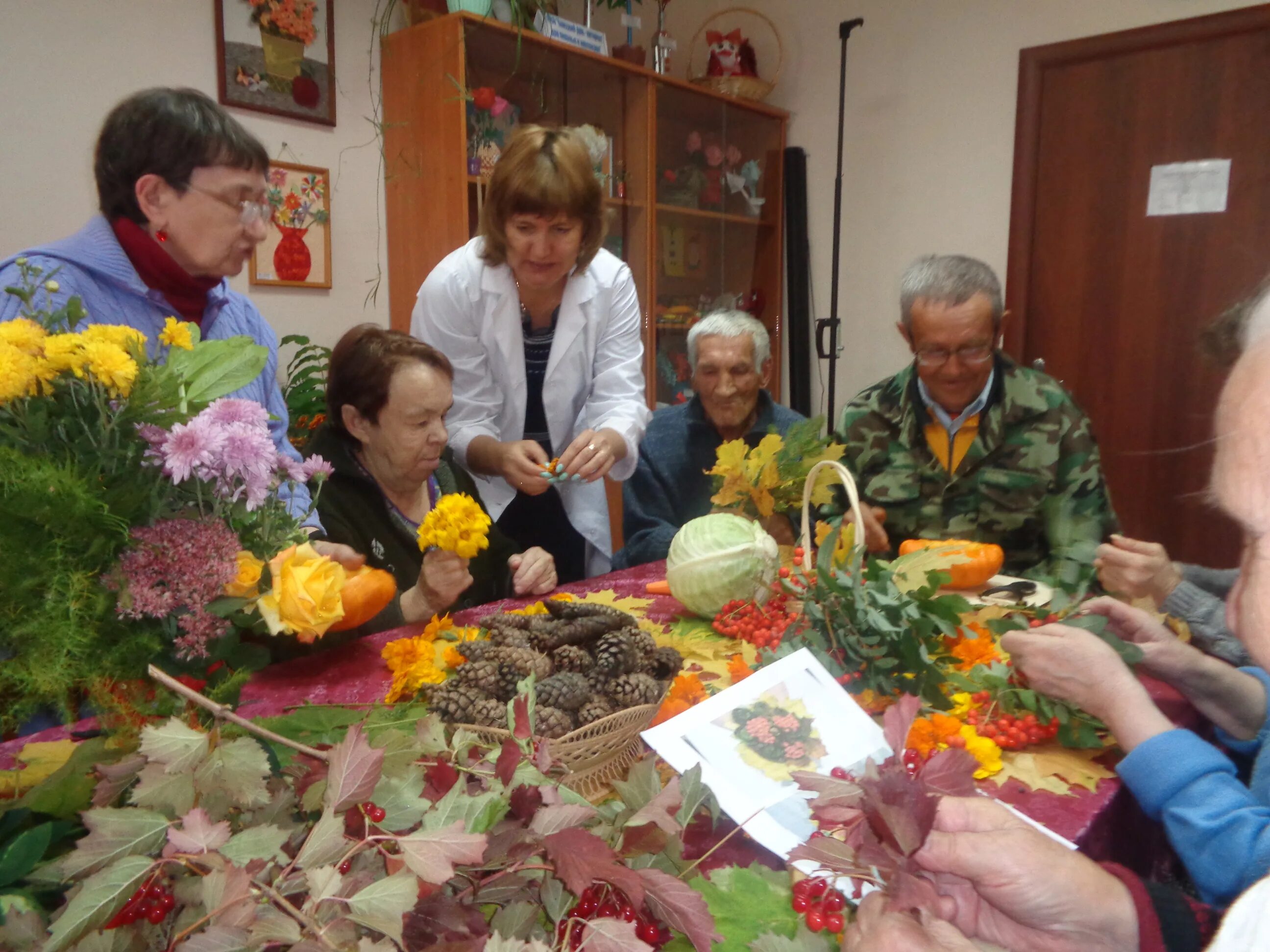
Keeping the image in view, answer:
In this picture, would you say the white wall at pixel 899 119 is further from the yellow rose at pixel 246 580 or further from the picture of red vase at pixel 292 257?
the yellow rose at pixel 246 580

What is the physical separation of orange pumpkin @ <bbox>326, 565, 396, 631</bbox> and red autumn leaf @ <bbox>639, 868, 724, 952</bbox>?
692mm

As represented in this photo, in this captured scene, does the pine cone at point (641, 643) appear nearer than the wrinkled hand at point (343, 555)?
Yes

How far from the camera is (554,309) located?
240 centimetres

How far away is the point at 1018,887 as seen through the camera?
771 mm

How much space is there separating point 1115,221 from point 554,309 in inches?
99.3

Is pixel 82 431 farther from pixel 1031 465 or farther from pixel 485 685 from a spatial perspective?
pixel 1031 465

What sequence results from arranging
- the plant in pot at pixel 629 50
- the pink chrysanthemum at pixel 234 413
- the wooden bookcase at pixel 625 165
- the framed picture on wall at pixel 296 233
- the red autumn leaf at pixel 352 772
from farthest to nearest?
the plant in pot at pixel 629 50, the wooden bookcase at pixel 625 165, the framed picture on wall at pixel 296 233, the pink chrysanthemum at pixel 234 413, the red autumn leaf at pixel 352 772

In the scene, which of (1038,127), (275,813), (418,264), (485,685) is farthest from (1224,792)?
(1038,127)

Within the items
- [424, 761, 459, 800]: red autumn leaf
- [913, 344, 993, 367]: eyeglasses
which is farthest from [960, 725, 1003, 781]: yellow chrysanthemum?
[913, 344, 993, 367]: eyeglasses

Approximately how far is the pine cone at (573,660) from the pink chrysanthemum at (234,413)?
484 millimetres

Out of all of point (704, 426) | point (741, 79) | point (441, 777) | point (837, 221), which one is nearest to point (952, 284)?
point (704, 426)

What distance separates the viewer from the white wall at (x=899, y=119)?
368 centimetres

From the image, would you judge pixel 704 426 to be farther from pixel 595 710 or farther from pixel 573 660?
pixel 595 710

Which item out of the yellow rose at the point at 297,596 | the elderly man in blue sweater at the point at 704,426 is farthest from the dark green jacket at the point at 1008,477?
the yellow rose at the point at 297,596
